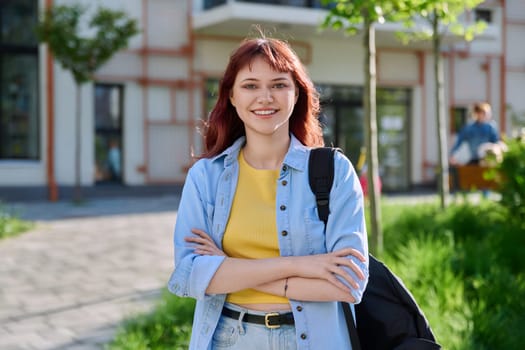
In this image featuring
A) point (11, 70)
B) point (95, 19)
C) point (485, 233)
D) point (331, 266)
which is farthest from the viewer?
point (11, 70)

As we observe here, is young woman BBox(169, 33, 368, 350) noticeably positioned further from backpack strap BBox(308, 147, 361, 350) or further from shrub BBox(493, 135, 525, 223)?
shrub BBox(493, 135, 525, 223)

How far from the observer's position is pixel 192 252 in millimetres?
2184

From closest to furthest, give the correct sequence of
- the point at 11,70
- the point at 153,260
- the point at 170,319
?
the point at 170,319, the point at 153,260, the point at 11,70

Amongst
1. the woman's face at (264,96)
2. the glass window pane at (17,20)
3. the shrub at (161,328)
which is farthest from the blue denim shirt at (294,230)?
the glass window pane at (17,20)

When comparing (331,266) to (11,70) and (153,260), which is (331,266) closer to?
(153,260)

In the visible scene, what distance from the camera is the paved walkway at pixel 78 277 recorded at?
4949 mm

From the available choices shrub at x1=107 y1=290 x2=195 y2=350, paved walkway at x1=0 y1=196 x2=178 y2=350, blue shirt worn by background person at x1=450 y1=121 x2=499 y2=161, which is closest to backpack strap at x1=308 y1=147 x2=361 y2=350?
shrub at x1=107 y1=290 x2=195 y2=350

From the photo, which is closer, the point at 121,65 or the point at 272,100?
the point at 272,100

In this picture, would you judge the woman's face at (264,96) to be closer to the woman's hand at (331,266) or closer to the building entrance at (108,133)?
the woman's hand at (331,266)

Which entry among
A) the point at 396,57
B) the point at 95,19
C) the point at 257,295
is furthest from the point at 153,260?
the point at 396,57

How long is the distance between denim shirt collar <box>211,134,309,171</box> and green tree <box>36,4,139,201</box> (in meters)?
12.2

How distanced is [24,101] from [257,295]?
15400 mm

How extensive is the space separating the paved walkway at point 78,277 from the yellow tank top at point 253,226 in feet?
8.71

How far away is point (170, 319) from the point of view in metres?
4.62
